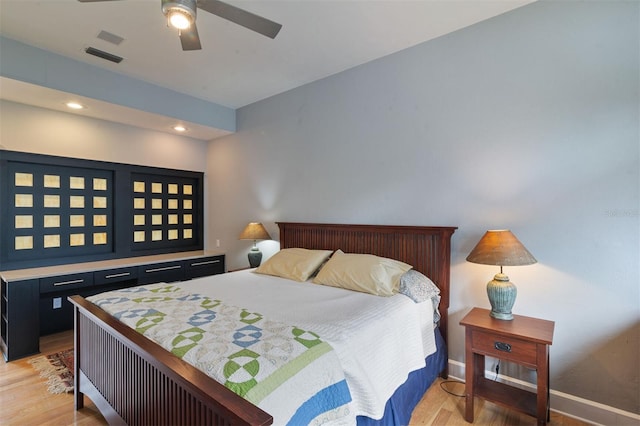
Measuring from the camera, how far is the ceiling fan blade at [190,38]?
1.81 metres

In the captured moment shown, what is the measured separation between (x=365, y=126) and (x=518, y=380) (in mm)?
2542

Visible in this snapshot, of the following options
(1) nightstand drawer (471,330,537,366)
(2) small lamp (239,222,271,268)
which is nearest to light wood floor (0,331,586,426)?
(1) nightstand drawer (471,330,537,366)

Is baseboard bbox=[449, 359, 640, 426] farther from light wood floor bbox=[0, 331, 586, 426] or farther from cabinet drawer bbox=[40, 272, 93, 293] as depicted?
cabinet drawer bbox=[40, 272, 93, 293]

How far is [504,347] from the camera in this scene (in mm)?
1964

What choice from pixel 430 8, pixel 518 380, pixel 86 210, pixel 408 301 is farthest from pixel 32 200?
pixel 518 380

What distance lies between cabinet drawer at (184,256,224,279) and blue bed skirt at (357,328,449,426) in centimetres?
332

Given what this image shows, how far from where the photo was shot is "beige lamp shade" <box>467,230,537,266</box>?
6.58 feet

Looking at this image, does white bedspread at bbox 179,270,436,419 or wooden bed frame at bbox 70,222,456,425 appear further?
white bedspread at bbox 179,270,436,419

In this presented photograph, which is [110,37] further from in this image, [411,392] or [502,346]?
[502,346]

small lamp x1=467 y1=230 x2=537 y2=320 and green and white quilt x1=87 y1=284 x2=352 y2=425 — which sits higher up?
small lamp x1=467 y1=230 x2=537 y2=320

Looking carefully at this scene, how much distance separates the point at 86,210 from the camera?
3830 mm

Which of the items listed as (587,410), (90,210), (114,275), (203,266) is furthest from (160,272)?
(587,410)

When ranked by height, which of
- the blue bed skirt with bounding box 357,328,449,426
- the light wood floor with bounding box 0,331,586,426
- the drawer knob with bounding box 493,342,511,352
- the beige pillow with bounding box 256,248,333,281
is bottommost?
the light wood floor with bounding box 0,331,586,426

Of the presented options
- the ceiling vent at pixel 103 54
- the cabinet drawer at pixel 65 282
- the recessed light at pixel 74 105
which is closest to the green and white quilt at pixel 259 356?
the cabinet drawer at pixel 65 282
